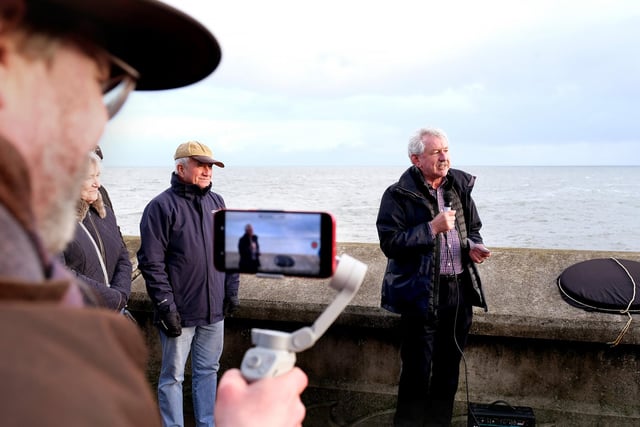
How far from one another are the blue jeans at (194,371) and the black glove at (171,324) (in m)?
0.09

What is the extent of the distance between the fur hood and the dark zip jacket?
2.13m

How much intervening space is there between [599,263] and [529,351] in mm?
1023

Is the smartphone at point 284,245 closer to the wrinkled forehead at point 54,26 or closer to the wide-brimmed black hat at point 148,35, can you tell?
the wide-brimmed black hat at point 148,35

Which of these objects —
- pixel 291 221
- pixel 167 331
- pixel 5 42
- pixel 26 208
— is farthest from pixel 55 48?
pixel 167 331

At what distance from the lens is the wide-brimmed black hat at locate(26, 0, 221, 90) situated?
888mm

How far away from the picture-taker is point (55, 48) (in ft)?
2.80

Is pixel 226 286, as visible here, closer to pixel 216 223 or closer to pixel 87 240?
pixel 87 240

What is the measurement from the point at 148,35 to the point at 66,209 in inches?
15.7

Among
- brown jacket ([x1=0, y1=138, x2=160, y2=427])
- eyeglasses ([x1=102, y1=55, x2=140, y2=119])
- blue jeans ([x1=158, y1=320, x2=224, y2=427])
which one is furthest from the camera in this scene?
blue jeans ([x1=158, y1=320, x2=224, y2=427])

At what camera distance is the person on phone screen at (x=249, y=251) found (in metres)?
1.47

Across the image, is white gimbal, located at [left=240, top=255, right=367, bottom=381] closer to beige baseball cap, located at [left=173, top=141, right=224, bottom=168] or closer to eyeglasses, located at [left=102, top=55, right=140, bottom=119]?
eyeglasses, located at [left=102, top=55, right=140, bottom=119]

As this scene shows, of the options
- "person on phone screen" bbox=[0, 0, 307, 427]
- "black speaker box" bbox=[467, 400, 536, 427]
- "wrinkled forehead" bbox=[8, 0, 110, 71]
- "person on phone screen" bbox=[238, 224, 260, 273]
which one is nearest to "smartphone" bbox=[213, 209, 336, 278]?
"person on phone screen" bbox=[238, 224, 260, 273]

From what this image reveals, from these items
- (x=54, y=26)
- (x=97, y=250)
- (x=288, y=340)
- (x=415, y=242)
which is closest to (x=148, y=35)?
(x=54, y=26)

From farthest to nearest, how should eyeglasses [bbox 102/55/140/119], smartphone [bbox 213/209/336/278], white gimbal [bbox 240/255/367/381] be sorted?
smartphone [bbox 213/209/336/278] < white gimbal [bbox 240/255/367/381] < eyeglasses [bbox 102/55/140/119]
